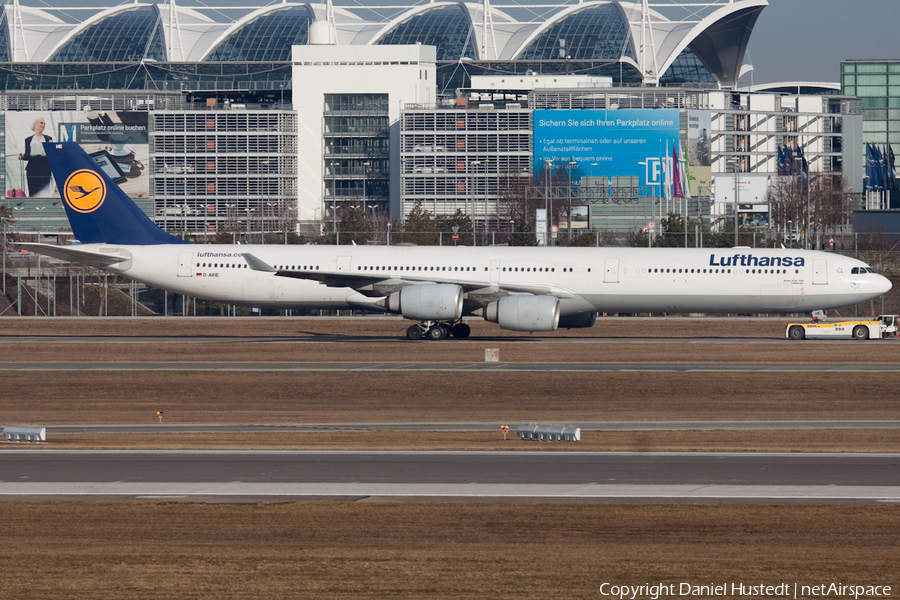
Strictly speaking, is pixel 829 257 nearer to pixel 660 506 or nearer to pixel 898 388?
pixel 898 388

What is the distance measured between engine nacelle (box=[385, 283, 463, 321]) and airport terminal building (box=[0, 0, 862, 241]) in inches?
3492

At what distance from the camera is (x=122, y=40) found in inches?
7407

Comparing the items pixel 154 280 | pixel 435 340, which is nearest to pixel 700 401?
pixel 435 340

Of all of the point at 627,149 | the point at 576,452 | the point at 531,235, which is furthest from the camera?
the point at 627,149

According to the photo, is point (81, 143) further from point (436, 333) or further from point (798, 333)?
point (798, 333)

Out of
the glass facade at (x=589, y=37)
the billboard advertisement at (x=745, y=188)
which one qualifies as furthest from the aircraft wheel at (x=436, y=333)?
the glass facade at (x=589, y=37)

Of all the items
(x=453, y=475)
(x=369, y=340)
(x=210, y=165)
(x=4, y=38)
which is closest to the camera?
(x=453, y=475)

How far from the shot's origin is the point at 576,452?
23.7 meters

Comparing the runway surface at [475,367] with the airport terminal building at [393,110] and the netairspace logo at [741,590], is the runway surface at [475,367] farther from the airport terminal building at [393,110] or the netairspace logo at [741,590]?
the airport terminal building at [393,110]

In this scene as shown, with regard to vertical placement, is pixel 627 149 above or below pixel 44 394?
above

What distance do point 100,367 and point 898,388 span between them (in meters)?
26.8

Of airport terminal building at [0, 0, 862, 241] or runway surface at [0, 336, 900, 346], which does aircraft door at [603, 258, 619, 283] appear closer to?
runway surface at [0, 336, 900, 346]

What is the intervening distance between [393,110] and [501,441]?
140 metres

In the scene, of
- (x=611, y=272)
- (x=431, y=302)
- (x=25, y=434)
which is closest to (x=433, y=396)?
(x=431, y=302)
